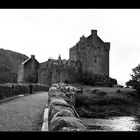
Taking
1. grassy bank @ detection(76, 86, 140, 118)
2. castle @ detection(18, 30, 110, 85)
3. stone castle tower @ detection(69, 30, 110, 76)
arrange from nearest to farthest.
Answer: grassy bank @ detection(76, 86, 140, 118) → castle @ detection(18, 30, 110, 85) → stone castle tower @ detection(69, 30, 110, 76)

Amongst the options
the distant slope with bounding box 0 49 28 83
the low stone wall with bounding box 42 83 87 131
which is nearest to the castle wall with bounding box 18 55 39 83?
the distant slope with bounding box 0 49 28 83

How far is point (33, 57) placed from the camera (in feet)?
244

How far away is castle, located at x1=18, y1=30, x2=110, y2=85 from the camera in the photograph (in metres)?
66.5

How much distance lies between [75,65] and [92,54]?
24.7 ft

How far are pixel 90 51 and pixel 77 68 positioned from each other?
25.3ft

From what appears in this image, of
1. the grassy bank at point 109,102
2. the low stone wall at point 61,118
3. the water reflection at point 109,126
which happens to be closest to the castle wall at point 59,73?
the grassy bank at point 109,102

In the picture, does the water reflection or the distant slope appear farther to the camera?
the distant slope

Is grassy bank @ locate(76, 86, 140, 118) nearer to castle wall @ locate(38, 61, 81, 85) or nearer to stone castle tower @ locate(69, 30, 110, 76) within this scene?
castle wall @ locate(38, 61, 81, 85)

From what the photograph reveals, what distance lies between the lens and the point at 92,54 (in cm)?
7356

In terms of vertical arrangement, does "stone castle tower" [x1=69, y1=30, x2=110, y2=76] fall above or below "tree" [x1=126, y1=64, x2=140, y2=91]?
above

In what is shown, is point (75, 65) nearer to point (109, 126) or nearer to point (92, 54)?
point (92, 54)

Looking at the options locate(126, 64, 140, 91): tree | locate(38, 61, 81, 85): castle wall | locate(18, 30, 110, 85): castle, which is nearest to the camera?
locate(126, 64, 140, 91): tree

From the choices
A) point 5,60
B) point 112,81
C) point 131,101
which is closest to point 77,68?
point 112,81
